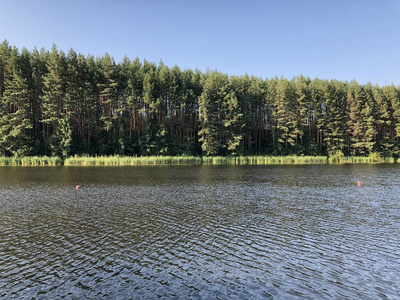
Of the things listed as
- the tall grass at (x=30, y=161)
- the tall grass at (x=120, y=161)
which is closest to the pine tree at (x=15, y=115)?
the tall grass at (x=30, y=161)

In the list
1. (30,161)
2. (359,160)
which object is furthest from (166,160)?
(359,160)

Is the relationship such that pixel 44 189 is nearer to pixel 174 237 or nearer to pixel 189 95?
pixel 174 237

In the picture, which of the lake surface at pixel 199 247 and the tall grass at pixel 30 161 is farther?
the tall grass at pixel 30 161

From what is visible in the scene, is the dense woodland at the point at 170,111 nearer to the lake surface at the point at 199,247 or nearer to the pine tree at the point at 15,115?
the pine tree at the point at 15,115

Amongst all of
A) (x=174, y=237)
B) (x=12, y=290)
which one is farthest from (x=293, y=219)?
(x=12, y=290)

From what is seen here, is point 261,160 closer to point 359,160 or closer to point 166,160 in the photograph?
point 166,160

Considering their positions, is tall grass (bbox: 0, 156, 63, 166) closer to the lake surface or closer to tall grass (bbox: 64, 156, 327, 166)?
tall grass (bbox: 64, 156, 327, 166)

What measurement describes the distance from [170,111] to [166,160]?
1830 cm

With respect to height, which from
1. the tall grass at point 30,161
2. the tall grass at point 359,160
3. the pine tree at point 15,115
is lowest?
the tall grass at point 359,160

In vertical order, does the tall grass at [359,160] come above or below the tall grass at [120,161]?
below

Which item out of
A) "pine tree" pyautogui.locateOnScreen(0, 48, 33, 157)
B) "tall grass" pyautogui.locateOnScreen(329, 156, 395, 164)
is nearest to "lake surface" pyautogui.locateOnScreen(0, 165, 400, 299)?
"pine tree" pyautogui.locateOnScreen(0, 48, 33, 157)

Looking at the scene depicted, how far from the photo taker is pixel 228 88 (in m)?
73.2

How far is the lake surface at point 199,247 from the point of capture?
8.30m

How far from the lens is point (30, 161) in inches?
Result: 2201
